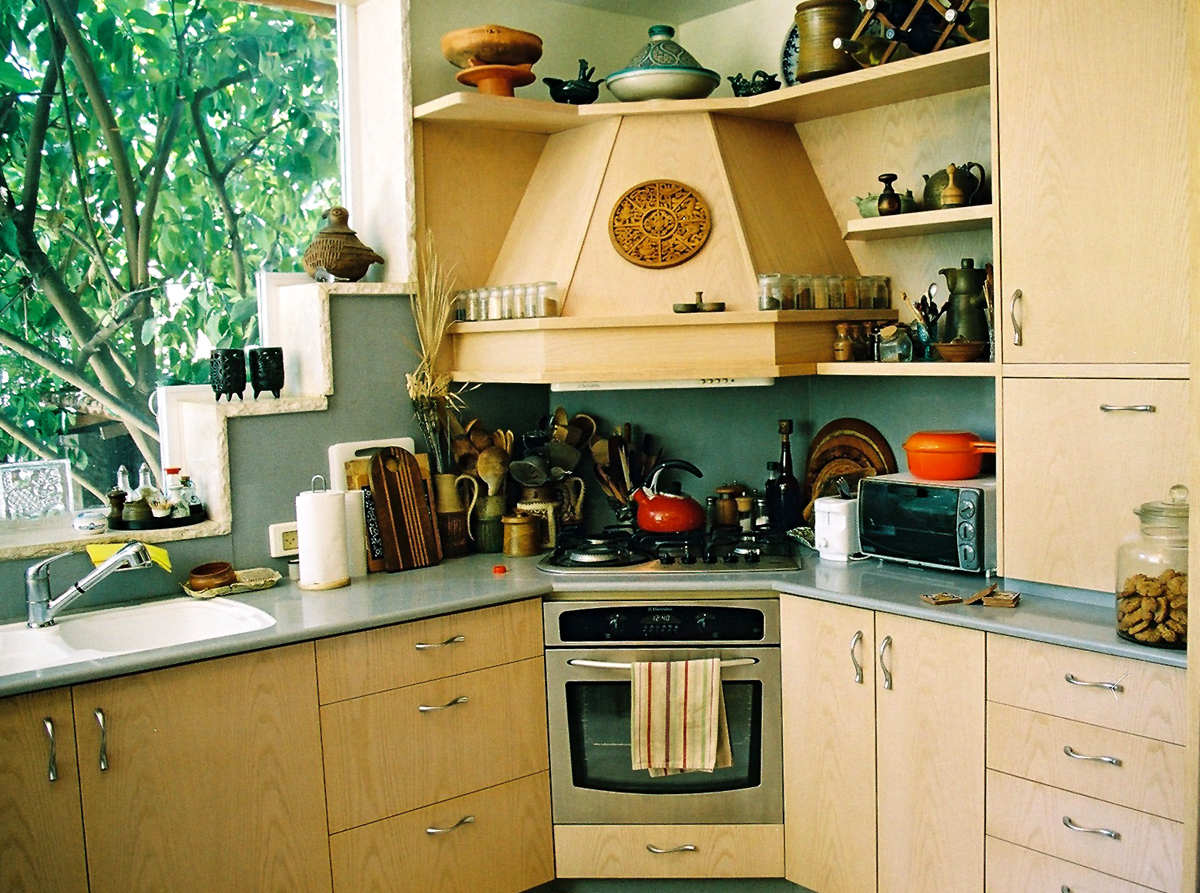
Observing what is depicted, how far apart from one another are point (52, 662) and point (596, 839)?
1.45 metres

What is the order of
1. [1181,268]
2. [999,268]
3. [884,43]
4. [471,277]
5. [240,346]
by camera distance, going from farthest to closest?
[471,277]
[240,346]
[884,43]
[999,268]
[1181,268]

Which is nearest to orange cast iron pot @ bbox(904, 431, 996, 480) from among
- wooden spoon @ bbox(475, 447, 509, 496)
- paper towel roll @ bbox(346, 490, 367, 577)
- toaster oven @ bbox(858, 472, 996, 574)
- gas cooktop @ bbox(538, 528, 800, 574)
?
toaster oven @ bbox(858, 472, 996, 574)

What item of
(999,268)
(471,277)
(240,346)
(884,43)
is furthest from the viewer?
(471,277)

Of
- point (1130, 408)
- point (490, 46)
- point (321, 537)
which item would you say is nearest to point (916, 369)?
point (1130, 408)

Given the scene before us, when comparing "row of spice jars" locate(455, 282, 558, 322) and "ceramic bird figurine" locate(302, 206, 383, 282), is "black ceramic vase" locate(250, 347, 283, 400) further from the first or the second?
"row of spice jars" locate(455, 282, 558, 322)

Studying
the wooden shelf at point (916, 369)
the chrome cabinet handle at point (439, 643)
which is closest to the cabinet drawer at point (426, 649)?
the chrome cabinet handle at point (439, 643)

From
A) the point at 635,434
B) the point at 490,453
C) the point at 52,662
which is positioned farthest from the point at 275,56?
the point at 52,662

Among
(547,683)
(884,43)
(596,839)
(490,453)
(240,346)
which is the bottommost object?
(596,839)

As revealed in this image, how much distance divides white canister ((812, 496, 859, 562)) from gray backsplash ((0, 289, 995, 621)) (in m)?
A: 0.37

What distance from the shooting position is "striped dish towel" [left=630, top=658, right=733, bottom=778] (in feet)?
9.80

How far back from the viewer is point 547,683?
3068 mm

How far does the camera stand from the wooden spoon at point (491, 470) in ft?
11.5

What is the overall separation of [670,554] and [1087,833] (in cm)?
127

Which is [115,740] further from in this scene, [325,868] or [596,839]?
[596,839]
